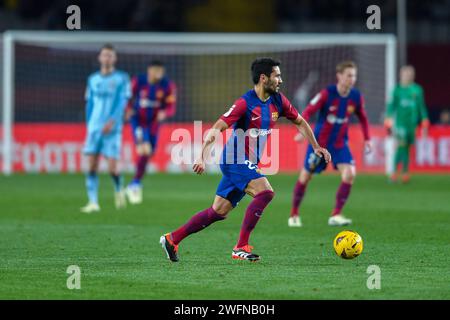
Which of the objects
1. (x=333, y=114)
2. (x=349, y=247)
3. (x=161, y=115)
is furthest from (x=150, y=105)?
(x=349, y=247)

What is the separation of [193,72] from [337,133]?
43.1 feet

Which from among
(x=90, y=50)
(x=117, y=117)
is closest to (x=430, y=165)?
(x=90, y=50)

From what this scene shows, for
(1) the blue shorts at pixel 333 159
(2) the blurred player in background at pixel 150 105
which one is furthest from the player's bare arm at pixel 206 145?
(2) the blurred player in background at pixel 150 105

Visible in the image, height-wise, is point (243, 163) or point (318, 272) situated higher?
point (243, 163)

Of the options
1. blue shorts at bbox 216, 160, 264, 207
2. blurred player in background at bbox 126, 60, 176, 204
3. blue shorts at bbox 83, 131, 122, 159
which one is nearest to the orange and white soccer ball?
blue shorts at bbox 216, 160, 264, 207

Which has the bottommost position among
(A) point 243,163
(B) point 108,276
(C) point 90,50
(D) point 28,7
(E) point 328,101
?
(B) point 108,276

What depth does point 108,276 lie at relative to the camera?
8.33 meters

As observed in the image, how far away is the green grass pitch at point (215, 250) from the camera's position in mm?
7641

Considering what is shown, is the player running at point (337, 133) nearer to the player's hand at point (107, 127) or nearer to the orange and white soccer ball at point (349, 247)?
the player's hand at point (107, 127)

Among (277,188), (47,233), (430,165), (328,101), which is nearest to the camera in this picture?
(47,233)

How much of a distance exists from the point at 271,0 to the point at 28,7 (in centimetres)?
758

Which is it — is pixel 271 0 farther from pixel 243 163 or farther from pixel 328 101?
pixel 243 163

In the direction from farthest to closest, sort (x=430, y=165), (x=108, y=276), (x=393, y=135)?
(x=430, y=165) < (x=393, y=135) < (x=108, y=276)

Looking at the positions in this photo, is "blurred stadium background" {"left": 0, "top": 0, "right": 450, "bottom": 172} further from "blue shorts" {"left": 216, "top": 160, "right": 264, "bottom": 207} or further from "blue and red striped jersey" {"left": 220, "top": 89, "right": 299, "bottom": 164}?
"blue shorts" {"left": 216, "top": 160, "right": 264, "bottom": 207}
